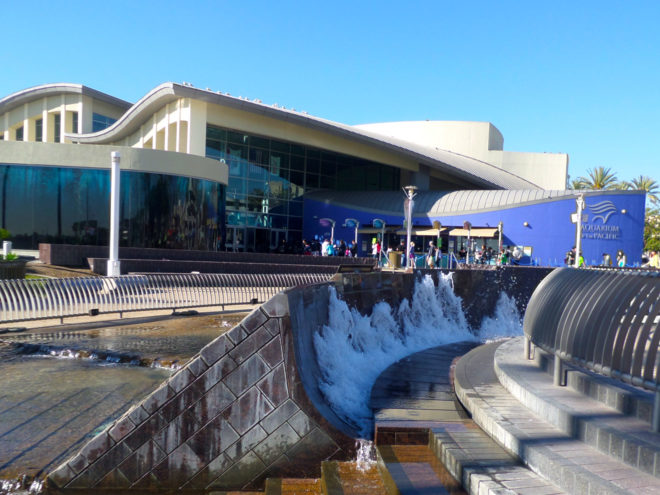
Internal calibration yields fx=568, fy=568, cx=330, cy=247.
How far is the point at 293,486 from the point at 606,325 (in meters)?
2.97

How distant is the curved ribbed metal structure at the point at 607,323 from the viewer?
4.29 meters

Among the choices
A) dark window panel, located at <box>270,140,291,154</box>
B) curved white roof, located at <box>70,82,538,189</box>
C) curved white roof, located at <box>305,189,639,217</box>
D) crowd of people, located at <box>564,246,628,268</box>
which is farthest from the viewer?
dark window panel, located at <box>270,140,291,154</box>

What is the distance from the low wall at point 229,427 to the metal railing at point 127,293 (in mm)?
7422

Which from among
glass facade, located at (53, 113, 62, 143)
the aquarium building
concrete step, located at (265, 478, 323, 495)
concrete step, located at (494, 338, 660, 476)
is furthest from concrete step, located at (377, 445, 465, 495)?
glass facade, located at (53, 113, 62, 143)

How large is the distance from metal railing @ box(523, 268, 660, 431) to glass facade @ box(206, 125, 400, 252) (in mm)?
30512

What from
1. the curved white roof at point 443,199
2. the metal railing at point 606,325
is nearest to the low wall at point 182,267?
the metal railing at point 606,325

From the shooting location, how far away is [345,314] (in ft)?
26.5

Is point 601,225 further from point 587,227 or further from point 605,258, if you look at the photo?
point 605,258

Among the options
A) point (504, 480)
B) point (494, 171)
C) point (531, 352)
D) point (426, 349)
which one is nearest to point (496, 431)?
point (504, 480)

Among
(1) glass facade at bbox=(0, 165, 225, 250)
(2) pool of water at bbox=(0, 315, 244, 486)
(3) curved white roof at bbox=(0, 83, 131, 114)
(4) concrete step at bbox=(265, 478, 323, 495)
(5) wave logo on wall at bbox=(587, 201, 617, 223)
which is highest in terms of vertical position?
(3) curved white roof at bbox=(0, 83, 131, 114)

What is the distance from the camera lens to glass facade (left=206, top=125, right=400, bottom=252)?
36.3 m

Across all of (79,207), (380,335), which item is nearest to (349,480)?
(380,335)

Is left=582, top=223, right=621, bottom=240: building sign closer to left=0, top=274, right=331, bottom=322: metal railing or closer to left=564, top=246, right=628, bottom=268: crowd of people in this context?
left=564, top=246, right=628, bottom=268: crowd of people

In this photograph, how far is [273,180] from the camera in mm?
39219
